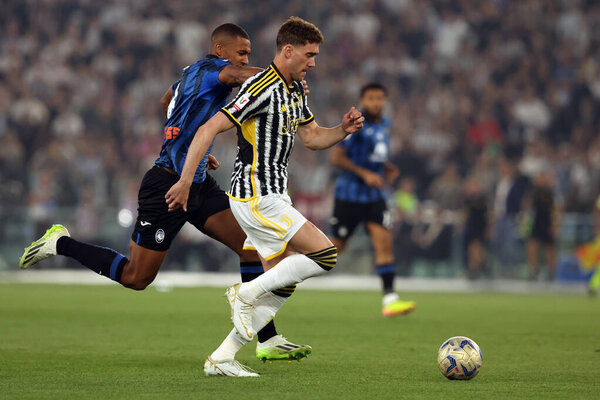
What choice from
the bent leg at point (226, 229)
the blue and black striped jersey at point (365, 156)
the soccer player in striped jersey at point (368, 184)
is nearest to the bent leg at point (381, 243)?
the soccer player in striped jersey at point (368, 184)

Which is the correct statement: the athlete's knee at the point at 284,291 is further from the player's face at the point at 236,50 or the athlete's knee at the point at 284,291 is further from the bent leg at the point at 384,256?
the bent leg at the point at 384,256

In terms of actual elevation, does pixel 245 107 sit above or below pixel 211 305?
above

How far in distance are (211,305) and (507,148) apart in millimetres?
10357

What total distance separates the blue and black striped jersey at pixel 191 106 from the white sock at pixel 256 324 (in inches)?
Result: 48.3

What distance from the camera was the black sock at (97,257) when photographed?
729 centimetres

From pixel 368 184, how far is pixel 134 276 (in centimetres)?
455

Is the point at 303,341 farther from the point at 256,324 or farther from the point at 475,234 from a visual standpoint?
the point at 475,234

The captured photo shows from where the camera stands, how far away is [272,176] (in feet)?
20.8

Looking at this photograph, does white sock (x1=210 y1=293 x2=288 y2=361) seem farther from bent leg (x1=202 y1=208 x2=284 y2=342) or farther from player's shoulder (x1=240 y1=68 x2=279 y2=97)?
player's shoulder (x1=240 y1=68 x2=279 y2=97)

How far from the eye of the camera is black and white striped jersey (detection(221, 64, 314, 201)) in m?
6.28

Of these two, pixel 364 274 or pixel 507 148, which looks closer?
pixel 364 274

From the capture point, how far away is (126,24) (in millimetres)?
23516

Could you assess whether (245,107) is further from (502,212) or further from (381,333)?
(502,212)

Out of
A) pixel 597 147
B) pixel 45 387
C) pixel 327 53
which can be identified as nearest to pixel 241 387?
pixel 45 387
